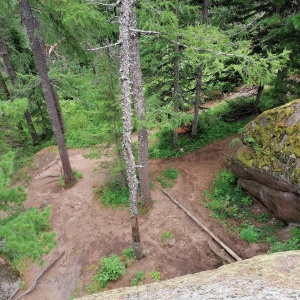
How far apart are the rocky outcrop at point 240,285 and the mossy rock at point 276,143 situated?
14.2ft

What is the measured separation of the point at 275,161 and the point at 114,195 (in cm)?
818

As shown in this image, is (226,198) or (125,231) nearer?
(125,231)

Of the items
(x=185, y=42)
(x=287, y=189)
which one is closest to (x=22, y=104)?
(x=185, y=42)

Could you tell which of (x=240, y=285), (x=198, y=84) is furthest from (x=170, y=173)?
(x=240, y=285)

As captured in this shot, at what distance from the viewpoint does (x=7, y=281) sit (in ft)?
30.8

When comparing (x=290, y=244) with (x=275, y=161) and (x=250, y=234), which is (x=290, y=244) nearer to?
(x=250, y=234)

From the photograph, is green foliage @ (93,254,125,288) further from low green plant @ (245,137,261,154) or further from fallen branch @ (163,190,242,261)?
low green plant @ (245,137,261,154)

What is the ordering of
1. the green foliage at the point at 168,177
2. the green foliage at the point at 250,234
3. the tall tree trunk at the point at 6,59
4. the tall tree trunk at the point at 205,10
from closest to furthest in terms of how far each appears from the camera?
the green foliage at the point at 250,234 → the tall tree trunk at the point at 205,10 → the green foliage at the point at 168,177 → the tall tree trunk at the point at 6,59

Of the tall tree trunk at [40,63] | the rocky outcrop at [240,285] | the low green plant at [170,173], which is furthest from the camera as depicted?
the low green plant at [170,173]

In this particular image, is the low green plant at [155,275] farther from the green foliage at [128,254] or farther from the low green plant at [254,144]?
the low green plant at [254,144]

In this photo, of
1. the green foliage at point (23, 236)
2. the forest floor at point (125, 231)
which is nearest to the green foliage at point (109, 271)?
the forest floor at point (125, 231)

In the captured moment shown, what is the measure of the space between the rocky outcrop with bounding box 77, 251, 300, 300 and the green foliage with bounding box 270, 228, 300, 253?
318 cm

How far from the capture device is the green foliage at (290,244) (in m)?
8.76

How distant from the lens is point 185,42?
8180 mm
